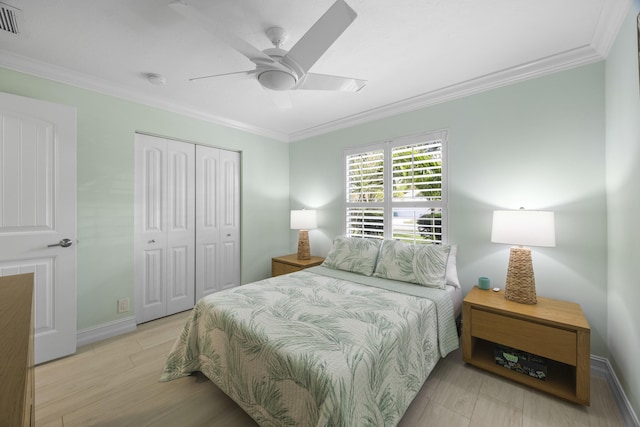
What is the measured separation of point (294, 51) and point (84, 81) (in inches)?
85.9

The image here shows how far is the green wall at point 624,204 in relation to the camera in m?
1.43

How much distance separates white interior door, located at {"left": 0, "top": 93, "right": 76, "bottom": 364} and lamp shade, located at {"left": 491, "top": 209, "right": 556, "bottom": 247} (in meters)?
3.52

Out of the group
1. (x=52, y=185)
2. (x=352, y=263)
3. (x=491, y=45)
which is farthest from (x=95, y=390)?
(x=491, y=45)

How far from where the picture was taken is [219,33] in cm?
131

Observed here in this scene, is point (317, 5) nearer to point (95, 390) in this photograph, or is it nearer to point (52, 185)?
point (52, 185)

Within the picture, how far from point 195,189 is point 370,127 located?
90.5 inches

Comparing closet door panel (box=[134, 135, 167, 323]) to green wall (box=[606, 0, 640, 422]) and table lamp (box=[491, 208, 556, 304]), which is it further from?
green wall (box=[606, 0, 640, 422])

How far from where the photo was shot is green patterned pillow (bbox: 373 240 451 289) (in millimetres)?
2261

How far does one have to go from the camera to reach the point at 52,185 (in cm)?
214

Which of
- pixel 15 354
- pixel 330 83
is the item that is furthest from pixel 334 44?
pixel 15 354

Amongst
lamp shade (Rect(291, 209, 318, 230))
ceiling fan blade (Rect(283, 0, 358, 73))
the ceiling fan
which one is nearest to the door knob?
the ceiling fan

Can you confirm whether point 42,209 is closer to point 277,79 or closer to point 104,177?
point 104,177

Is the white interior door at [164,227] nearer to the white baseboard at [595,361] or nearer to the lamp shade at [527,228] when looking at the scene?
the white baseboard at [595,361]

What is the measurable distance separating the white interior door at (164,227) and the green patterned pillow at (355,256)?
5.75 ft
